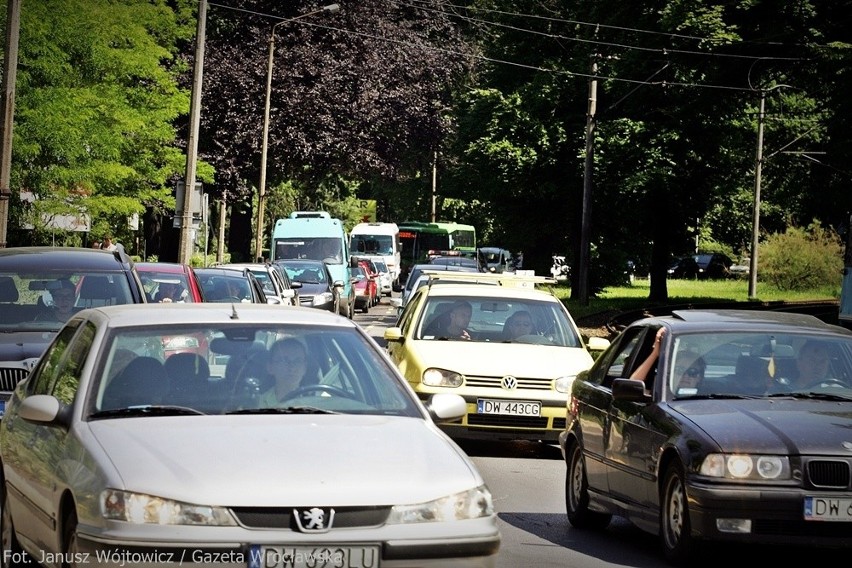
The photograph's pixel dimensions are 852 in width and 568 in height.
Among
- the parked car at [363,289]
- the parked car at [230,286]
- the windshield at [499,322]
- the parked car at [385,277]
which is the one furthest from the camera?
the parked car at [385,277]

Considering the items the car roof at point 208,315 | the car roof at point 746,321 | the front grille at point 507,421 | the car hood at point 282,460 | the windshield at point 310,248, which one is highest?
the windshield at point 310,248

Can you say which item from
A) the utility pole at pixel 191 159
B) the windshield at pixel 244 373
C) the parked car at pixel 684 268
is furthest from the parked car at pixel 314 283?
the parked car at pixel 684 268

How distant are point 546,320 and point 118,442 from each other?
1025cm

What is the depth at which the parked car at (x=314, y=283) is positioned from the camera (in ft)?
127

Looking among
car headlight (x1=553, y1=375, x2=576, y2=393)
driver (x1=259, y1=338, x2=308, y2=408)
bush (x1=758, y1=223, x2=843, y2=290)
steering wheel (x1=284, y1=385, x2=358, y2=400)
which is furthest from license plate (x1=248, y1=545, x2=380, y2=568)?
bush (x1=758, y1=223, x2=843, y2=290)

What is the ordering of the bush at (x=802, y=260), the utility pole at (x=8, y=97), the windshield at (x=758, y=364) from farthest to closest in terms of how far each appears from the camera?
the bush at (x=802, y=260)
the utility pole at (x=8, y=97)
the windshield at (x=758, y=364)

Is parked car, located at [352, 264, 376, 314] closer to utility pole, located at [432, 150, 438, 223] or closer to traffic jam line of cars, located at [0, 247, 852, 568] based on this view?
utility pole, located at [432, 150, 438, 223]

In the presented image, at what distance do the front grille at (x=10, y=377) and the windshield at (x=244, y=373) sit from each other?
5.25 m

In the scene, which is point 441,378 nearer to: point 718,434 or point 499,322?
point 499,322

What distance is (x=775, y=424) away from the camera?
9.11 metres

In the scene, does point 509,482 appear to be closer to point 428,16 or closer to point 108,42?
point 108,42

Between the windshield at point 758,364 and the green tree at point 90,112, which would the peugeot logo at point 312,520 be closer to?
the windshield at point 758,364

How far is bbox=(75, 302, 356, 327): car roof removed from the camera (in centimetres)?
779

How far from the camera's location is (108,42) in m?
35.9
